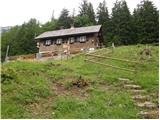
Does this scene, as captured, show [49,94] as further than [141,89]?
No

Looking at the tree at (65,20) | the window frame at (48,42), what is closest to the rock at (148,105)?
the window frame at (48,42)

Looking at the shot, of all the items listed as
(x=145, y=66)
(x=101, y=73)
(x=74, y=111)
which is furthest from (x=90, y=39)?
(x=74, y=111)

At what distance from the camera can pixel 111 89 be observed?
55.1 feet

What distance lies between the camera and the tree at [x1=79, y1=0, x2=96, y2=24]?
3159 inches

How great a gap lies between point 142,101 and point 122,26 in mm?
50299

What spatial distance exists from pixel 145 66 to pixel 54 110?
1409 centimetres

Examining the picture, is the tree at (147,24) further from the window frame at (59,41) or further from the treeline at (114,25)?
the window frame at (59,41)

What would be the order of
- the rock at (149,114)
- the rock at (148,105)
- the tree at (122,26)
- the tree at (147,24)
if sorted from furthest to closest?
the tree at (122,26) < the tree at (147,24) < the rock at (148,105) < the rock at (149,114)

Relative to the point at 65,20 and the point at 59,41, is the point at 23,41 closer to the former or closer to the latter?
the point at 65,20

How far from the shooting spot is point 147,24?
60094 millimetres

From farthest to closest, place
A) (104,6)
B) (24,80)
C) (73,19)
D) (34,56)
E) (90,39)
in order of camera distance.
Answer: (104,6) < (73,19) < (90,39) < (34,56) < (24,80)

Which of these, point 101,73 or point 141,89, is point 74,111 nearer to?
point 141,89

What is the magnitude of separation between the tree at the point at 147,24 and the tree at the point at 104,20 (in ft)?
21.2

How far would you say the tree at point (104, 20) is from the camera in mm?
66575
